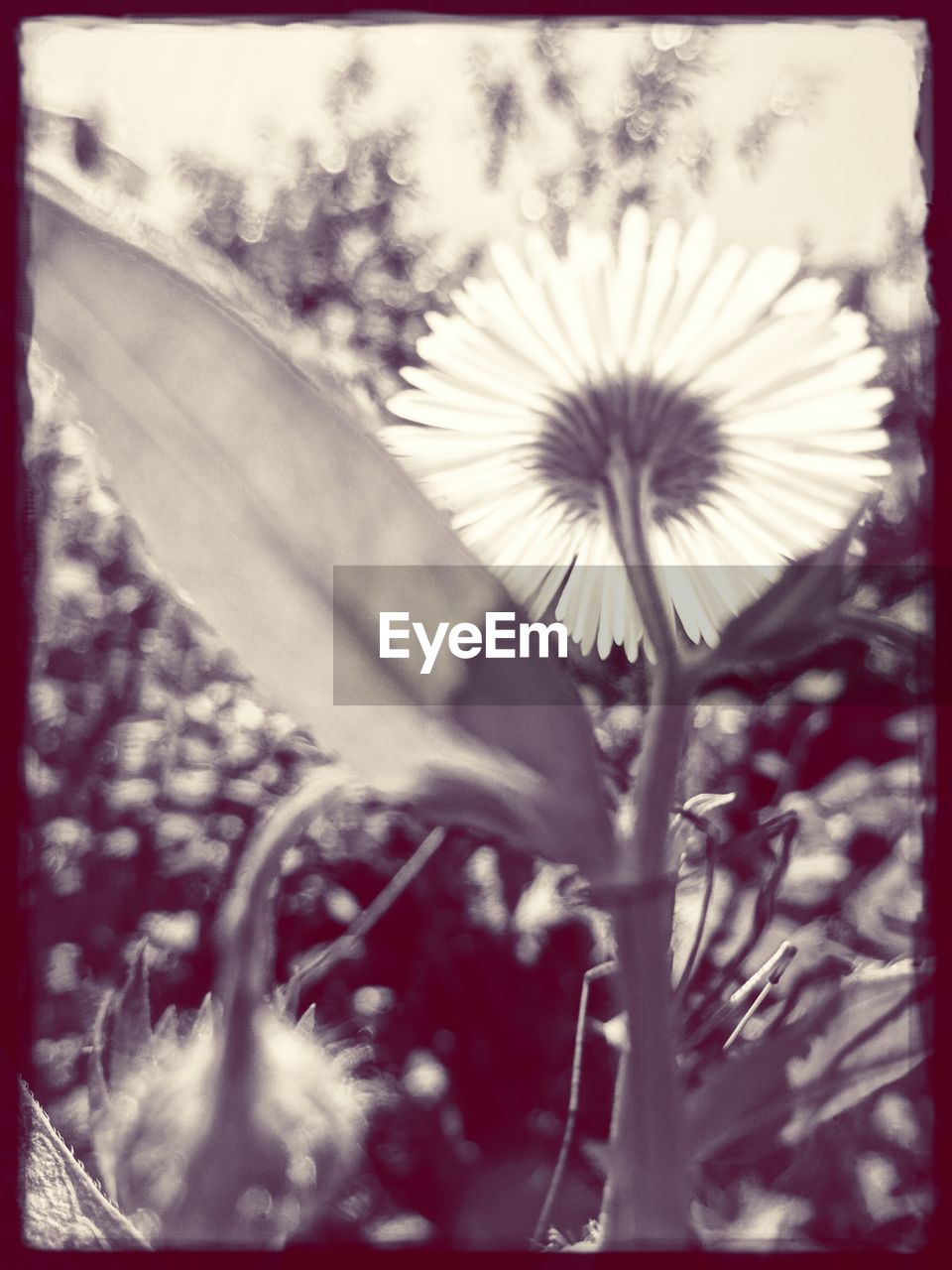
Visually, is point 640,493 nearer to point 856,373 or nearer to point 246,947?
point 856,373

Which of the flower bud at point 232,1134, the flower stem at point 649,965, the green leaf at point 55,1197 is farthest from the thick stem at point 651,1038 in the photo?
the green leaf at point 55,1197

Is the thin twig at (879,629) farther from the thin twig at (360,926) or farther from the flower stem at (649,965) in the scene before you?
the thin twig at (360,926)

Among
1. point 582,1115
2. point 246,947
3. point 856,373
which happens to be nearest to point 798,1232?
point 582,1115

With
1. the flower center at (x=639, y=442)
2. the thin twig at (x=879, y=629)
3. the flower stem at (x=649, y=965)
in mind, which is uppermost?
the flower center at (x=639, y=442)

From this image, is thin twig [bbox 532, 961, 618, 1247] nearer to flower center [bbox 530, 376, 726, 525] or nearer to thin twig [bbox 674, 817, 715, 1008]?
thin twig [bbox 674, 817, 715, 1008]

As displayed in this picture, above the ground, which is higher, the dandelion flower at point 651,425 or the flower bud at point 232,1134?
the dandelion flower at point 651,425

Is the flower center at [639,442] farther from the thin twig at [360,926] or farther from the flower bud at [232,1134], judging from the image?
the flower bud at [232,1134]

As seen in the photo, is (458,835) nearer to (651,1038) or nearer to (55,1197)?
(651,1038)

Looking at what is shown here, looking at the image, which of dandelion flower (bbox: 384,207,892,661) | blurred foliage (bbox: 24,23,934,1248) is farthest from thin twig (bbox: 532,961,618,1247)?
dandelion flower (bbox: 384,207,892,661)
